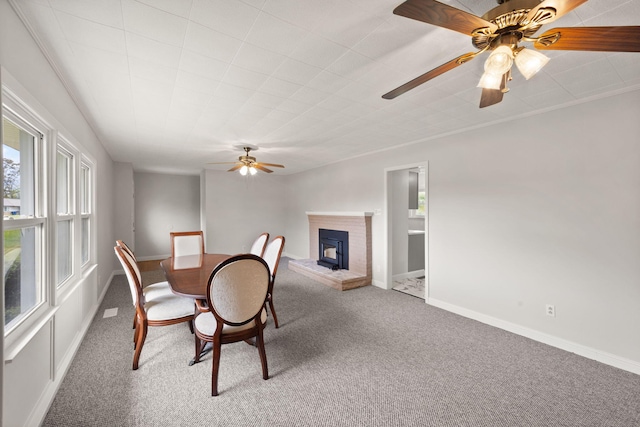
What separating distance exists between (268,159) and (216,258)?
7.97ft

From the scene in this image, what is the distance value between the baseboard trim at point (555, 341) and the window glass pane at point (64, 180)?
4.69 metres

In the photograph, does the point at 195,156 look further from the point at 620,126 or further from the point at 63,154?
the point at 620,126

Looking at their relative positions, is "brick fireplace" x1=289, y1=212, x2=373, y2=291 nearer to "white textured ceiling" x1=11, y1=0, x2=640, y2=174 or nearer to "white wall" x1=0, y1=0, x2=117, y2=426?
"white textured ceiling" x1=11, y1=0, x2=640, y2=174

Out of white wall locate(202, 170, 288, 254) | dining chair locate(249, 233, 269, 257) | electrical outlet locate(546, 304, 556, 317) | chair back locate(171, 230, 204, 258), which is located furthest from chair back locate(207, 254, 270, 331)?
white wall locate(202, 170, 288, 254)

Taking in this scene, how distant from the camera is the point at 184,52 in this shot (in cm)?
178

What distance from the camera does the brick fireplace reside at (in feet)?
15.6

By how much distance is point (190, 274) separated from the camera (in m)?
2.85

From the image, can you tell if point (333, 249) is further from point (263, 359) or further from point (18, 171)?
point (18, 171)

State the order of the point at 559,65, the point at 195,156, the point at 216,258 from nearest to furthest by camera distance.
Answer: the point at 559,65
the point at 216,258
the point at 195,156

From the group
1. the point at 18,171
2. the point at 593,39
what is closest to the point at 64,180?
the point at 18,171

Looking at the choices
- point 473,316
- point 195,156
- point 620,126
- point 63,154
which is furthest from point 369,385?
point 195,156

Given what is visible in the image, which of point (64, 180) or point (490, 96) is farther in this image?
point (64, 180)

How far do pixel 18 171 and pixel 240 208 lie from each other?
18.1 ft

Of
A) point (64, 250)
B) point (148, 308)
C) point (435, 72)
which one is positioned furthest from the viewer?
point (64, 250)
